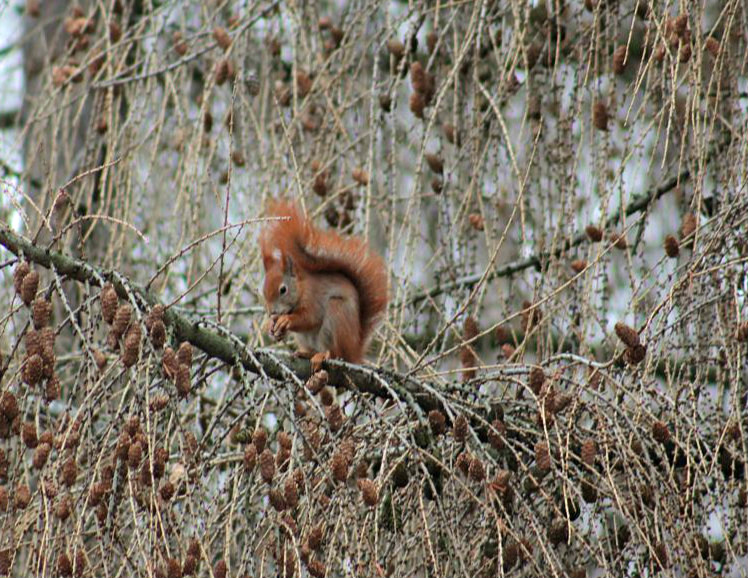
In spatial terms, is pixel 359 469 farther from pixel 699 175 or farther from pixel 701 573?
pixel 699 175

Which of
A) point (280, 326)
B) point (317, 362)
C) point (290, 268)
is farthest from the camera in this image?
point (290, 268)

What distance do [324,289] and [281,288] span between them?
0.13 meters

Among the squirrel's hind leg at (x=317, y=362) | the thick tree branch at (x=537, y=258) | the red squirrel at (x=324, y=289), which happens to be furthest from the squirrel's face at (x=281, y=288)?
the squirrel's hind leg at (x=317, y=362)

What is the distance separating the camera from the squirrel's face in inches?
120

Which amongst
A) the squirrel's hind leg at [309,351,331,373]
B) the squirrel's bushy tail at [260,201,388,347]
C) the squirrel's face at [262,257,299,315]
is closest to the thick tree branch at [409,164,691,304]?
the squirrel's bushy tail at [260,201,388,347]

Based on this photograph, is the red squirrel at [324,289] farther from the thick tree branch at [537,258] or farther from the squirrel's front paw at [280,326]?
the thick tree branch at [537,258]

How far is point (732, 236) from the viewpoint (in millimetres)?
2518

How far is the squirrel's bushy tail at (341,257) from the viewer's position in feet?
9.82

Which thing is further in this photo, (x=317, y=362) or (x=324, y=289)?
(x=324, y=289)

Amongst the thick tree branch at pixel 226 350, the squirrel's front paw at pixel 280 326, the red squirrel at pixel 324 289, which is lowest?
the thick tree branch at pixel 226 350

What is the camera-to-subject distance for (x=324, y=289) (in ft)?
10.2

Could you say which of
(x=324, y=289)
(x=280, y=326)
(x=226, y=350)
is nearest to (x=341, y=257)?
(x=324, y=289)

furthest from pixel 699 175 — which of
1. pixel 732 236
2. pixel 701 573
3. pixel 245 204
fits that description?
pixel 245 204

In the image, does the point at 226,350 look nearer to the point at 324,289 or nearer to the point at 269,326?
the point at 269,326
